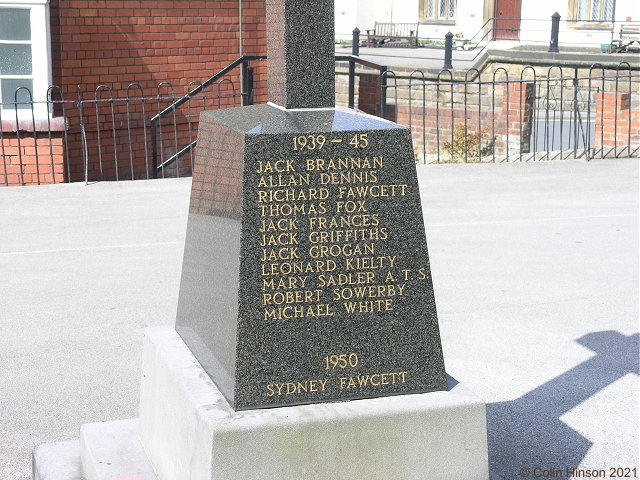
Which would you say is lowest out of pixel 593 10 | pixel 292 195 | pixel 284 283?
pixel 284 283

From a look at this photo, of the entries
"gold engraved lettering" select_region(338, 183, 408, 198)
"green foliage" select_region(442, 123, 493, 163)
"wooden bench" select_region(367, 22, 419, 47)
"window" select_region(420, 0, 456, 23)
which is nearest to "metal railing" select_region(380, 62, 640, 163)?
"green foliage" select_region(442, 123, 493, 163)

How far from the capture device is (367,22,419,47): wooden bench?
36.1 meters

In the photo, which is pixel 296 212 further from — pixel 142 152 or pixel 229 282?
pixel 142 152

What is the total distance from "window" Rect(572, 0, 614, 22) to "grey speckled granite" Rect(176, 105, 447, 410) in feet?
92.1

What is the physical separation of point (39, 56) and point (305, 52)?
358 inches

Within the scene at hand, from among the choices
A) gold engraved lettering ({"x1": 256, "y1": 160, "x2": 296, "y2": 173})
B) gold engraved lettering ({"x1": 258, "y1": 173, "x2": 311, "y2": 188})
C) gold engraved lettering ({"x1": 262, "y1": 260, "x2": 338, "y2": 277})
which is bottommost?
gold engraved lettering ({"x1": 262, "y1": 260, "x2": 338, "y2": 277})

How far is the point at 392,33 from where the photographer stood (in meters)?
A: 38.6

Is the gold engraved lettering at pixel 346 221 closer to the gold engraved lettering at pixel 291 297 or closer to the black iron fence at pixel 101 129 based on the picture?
the gold engraved lettering at pixel 291 297

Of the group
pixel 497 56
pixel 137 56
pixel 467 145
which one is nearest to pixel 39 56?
pixel 137 56

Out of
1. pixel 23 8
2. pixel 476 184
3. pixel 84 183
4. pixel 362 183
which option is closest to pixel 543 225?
pixel 476 184

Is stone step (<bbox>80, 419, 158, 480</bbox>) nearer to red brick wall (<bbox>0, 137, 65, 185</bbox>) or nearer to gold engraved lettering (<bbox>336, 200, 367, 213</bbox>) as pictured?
gold engraved lettering (<bbox>336, 200, 367, 213</bbox>)

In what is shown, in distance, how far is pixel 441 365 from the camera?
421cm

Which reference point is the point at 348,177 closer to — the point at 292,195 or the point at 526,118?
the point at 292,195

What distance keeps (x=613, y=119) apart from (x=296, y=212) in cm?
1213
